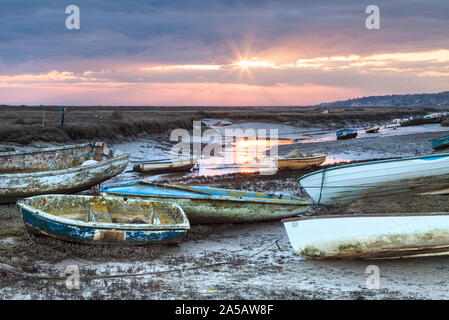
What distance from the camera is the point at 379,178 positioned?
38.9ft

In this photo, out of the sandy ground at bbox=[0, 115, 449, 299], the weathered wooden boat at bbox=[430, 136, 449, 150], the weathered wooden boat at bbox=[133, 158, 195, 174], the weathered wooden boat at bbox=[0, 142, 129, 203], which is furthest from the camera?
the weathered wooden boat at bbox=[430, 136, 449, 150]

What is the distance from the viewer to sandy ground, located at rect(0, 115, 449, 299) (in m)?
6.29

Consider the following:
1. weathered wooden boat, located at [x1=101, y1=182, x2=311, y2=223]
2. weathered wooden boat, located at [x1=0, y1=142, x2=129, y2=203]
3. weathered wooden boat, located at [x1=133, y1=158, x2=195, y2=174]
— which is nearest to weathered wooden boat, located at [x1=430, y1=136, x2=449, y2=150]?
weathered wooden boat, located at [x1=133, y1=158, x2=195, y2=174]

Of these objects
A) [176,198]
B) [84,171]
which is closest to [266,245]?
[176,198]

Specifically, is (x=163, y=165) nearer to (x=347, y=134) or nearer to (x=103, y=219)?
(x=103, y=219)

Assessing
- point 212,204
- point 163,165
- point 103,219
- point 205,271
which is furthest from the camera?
point 163,165

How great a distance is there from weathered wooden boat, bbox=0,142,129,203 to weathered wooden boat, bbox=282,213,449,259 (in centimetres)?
891

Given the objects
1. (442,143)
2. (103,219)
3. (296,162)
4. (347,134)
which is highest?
(347,134)

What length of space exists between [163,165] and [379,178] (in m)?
12.3

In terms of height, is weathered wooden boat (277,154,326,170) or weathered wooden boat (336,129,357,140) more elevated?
weathered wooden boat (336,129,357,140)

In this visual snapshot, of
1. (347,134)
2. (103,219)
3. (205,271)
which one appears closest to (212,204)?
(103,219)

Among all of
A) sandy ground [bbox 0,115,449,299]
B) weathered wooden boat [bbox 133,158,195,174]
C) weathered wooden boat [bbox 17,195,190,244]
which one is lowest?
sandy ground [bbox 0,115,449,299]

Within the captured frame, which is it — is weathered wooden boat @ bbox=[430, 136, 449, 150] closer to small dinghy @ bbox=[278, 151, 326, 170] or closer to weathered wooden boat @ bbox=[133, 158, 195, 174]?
small dinghy @ bbox=[278, 151, 326, 170]
